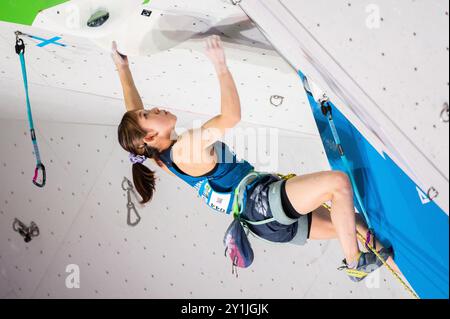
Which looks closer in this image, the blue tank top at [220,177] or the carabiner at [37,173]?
the blue tank top at [220,177]

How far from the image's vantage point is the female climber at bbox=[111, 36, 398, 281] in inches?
86.9

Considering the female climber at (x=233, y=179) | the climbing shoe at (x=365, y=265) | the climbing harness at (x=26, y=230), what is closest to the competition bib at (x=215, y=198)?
the female climber at (x=233, y=179)

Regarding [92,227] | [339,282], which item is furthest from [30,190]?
[339,282]

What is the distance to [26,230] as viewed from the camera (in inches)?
120

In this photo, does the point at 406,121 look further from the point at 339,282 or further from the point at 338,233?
the point at 339,282

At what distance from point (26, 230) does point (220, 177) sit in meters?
1.11

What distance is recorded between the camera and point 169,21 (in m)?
2.26

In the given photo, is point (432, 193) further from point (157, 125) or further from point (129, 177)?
point (129, 177)

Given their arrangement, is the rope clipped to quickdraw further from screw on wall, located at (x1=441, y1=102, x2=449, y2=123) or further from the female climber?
screw on wall, located at (x1=441, y1=102, x2=449, y2=123)

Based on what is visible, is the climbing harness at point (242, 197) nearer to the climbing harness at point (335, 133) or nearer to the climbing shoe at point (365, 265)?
the climbing harness at point (335, 133)

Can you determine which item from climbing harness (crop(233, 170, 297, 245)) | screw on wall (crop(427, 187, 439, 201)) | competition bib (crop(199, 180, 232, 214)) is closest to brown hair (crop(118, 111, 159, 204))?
competition bib (crop(199, 180, 232, 214))

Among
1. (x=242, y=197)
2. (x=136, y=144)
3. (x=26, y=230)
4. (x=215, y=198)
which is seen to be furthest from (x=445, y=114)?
(x=26, y=230)

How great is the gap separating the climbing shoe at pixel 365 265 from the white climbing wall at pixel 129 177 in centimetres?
4

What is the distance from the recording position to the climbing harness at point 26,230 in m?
3.03
